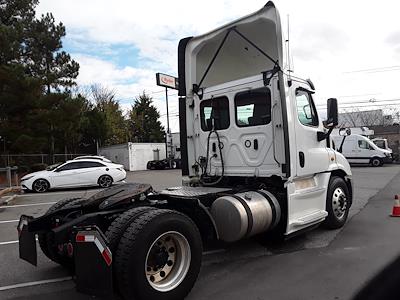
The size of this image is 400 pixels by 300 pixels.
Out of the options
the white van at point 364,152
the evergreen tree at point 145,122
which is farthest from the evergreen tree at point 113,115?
the white van at point 364,152

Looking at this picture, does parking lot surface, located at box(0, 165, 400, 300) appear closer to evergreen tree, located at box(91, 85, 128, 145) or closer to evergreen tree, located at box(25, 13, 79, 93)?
evergreen tree, located at box(25, 13, 79, 93)

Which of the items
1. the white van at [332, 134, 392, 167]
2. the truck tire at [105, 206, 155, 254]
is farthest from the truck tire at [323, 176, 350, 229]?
the white van at [332, 134, 392, 167]

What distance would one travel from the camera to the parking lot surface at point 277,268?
4777mm

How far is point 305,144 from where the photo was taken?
6719 mm

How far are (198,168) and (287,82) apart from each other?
2.28m

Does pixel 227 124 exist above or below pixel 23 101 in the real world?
below

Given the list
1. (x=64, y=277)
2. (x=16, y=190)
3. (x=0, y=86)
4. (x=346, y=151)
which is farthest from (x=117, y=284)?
(x=346, y=151)

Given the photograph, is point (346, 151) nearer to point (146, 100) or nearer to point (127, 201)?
point (127, 201)

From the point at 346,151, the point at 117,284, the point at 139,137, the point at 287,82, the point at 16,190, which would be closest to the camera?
the point at 117,284

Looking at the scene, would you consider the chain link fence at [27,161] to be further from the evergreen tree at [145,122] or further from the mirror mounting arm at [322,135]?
the evergreen tree at [145,122]

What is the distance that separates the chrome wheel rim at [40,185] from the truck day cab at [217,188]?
40.1 feet

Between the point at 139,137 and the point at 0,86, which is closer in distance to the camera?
the point at 0,86

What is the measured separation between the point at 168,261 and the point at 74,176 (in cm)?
1492

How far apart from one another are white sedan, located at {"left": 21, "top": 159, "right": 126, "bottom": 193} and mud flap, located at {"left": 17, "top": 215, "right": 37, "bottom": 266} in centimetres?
1377
